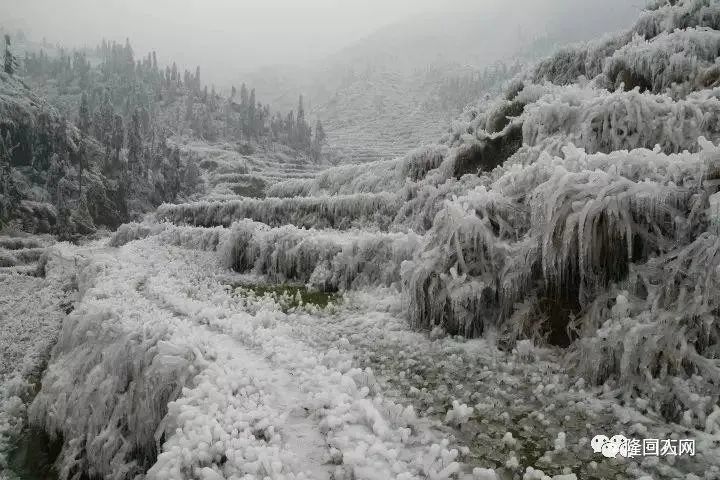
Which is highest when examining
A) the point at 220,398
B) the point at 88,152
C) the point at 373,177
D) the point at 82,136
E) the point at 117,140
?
the point at 82,136

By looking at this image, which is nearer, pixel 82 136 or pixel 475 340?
pixel 475 340

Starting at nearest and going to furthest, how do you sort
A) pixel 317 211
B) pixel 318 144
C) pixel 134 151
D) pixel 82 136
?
1. pixel 317 211
2. pixel 82 136
3. pixel 134 151
4. pixel 318 144

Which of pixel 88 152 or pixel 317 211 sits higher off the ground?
pixel 88 152

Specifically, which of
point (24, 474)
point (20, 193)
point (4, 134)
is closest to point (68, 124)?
point (4, 134)

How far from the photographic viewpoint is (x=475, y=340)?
7855mm

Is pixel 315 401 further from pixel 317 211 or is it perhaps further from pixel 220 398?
pixel 317 211

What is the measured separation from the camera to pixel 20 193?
226 feet

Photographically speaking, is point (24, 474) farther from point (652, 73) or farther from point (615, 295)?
point (652, 73)

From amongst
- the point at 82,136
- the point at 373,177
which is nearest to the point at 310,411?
the point at 373,177

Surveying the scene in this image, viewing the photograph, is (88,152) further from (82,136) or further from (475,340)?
(475,340)

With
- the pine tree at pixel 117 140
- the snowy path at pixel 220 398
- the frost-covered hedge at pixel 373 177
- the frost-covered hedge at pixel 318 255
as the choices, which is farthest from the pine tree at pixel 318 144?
the snowy path at pixel 220 398

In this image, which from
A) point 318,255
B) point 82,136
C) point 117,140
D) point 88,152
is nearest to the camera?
point 318,255

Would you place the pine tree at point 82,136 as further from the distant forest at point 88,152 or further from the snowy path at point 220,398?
the snowy path at point 220,398

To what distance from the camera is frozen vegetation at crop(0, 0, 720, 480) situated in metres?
5.11
